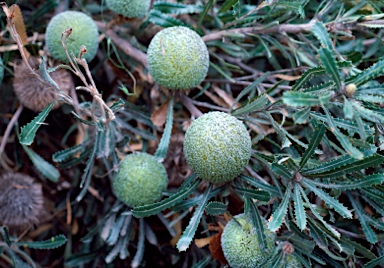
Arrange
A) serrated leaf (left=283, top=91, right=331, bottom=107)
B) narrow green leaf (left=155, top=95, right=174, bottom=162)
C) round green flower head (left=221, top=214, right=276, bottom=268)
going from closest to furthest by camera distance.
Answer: serrated leaf (left=283, top=91, right=331, bottom=107), round green flower head (left=221, top=214, right=276, bottom=268), narrow green leaf (left=155, top=95, right=174, bottom=162)

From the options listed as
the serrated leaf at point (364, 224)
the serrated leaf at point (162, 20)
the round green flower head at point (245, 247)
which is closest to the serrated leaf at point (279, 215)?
the round green flower head at point (245, 247)

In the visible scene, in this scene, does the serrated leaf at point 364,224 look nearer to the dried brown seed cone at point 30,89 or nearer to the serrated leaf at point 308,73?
the serrated leaf at point 308,73

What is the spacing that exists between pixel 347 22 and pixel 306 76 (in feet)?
0.83

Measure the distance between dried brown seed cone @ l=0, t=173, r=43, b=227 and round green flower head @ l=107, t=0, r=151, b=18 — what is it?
0.56 metres

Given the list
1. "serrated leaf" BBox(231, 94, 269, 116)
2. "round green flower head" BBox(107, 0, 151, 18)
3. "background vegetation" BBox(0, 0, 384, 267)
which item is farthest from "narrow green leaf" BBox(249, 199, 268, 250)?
"round green flower head" BBox(107, 0, 151, 18)

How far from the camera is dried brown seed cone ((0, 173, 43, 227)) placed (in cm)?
124

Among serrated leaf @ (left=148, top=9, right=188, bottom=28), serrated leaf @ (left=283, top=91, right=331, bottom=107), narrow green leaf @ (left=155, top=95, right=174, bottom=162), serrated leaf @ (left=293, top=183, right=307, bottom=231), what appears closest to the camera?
serrated leaf @ (left=283, top=91, right=331, bottom=107)

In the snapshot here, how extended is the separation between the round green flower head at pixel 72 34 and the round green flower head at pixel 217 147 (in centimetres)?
43

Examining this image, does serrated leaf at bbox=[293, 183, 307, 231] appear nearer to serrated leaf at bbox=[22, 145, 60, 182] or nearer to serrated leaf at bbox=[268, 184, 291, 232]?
serrated leaf at bbox=[268, 184, 291, 232]

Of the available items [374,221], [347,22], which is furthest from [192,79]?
[374,221]

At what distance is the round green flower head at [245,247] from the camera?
3.16ft

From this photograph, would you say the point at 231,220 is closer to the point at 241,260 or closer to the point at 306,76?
the point at 241,260

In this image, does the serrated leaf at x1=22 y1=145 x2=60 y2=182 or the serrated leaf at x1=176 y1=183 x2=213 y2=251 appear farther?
the serrated leaf at x1=22 y1=145 x2=60 y2=182

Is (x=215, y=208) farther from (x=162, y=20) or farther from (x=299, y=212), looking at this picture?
(x=162, y=20)
